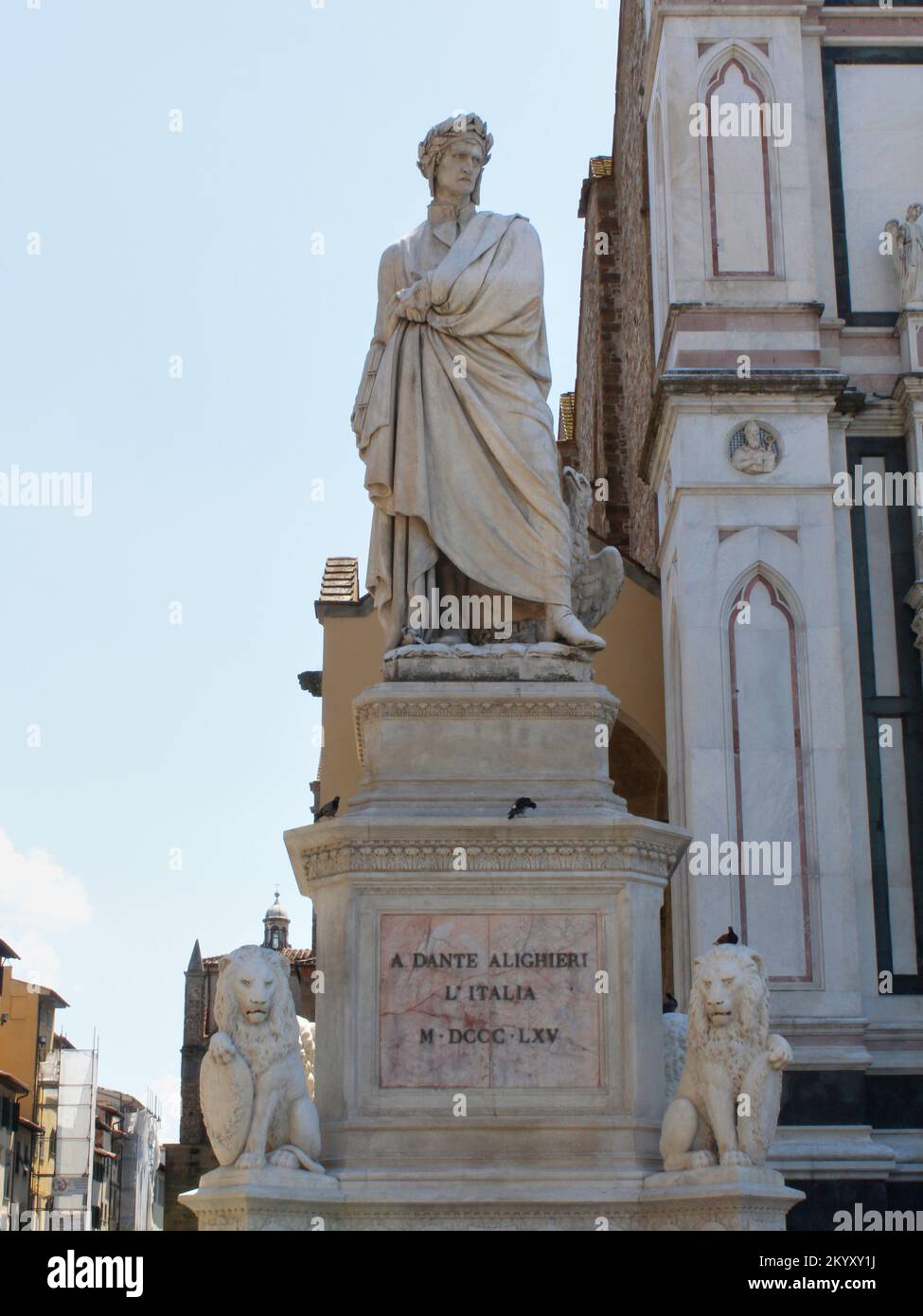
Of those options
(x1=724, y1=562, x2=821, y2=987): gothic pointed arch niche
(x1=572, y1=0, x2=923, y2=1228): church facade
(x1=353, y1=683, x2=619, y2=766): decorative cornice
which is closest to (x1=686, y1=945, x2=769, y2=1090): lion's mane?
(x1=353, y1=683, x2=619, y2=766): decorative cornice

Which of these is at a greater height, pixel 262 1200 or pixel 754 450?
pixel 754 450

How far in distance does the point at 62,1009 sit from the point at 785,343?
48193 mm

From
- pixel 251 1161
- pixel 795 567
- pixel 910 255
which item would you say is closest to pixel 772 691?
pixel 795 567

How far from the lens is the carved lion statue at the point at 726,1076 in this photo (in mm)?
9398

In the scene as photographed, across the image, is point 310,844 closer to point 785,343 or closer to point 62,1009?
point 785,343

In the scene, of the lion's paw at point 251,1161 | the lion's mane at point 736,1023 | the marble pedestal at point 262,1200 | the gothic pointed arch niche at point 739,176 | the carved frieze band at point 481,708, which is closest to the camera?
the marble pedestal at point 262,1200

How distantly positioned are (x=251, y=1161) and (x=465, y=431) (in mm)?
4264

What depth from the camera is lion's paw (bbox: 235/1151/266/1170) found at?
9219 mm

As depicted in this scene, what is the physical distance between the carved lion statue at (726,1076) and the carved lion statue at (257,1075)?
1729mm

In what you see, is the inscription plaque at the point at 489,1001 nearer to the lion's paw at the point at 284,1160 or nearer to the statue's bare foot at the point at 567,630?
the lion's paw at the point at 284,1160

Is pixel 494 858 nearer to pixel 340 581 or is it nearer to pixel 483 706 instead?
pixel 483 706

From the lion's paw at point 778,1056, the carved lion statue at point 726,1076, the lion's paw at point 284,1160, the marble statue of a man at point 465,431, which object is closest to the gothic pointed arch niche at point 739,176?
the marble statue of a man at point 465,431

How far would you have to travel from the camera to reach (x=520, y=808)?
33.5 ft
